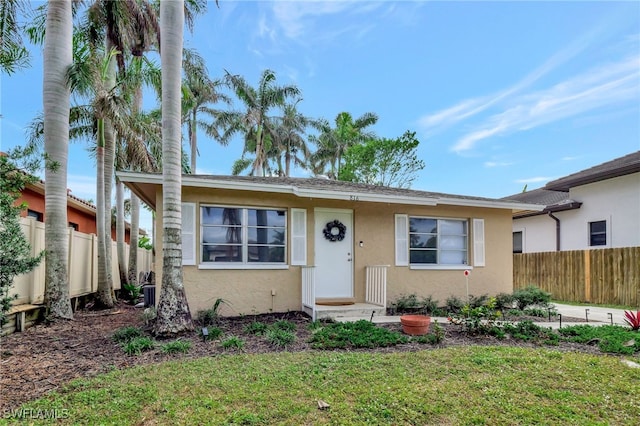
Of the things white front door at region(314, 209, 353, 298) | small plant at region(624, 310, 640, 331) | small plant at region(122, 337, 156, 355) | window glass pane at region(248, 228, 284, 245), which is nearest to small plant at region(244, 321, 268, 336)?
small plant at region(122, 337, 156, 355)

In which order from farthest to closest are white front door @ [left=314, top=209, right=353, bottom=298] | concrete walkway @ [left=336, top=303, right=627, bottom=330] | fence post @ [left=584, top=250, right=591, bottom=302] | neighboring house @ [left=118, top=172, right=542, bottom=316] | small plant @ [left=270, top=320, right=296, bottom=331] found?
fence post @ [left=584, top=250, right=591, bottom=302]
white front door @ [left=314, top=209, right=353, bottom=298]
neighboring house @ [left=118, top=172, right=542, bottom=316]
concrete walkway @ [left=336, top=303, right=627, bottom=330]
small plant @ [left=270, top=320, right=296, bottom=331]

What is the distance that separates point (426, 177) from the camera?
22.0 m

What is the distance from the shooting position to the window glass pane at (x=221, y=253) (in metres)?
7.45

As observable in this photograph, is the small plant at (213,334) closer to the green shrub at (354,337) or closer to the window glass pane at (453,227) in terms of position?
the green shrub at (354,337)

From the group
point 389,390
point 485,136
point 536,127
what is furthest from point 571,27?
point 389,390

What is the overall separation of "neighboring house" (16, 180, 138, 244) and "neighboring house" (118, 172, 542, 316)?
3806 millimetres

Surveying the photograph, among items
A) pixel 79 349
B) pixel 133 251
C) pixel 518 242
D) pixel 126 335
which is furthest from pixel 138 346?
pixel 518 242

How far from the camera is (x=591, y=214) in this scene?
12.6 m

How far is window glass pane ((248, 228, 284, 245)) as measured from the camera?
7801 millimetres

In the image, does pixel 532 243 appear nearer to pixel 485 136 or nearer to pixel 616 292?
pixel 616 292

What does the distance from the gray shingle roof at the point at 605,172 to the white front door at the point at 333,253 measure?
945cm

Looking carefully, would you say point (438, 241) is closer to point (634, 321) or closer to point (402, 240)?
point (402, 240)

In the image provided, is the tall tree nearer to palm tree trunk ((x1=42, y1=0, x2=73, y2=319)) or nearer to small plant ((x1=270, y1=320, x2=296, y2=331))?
small plant ((x1=270, y1=320, x2=296, y2=331))

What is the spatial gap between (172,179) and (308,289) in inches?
141
